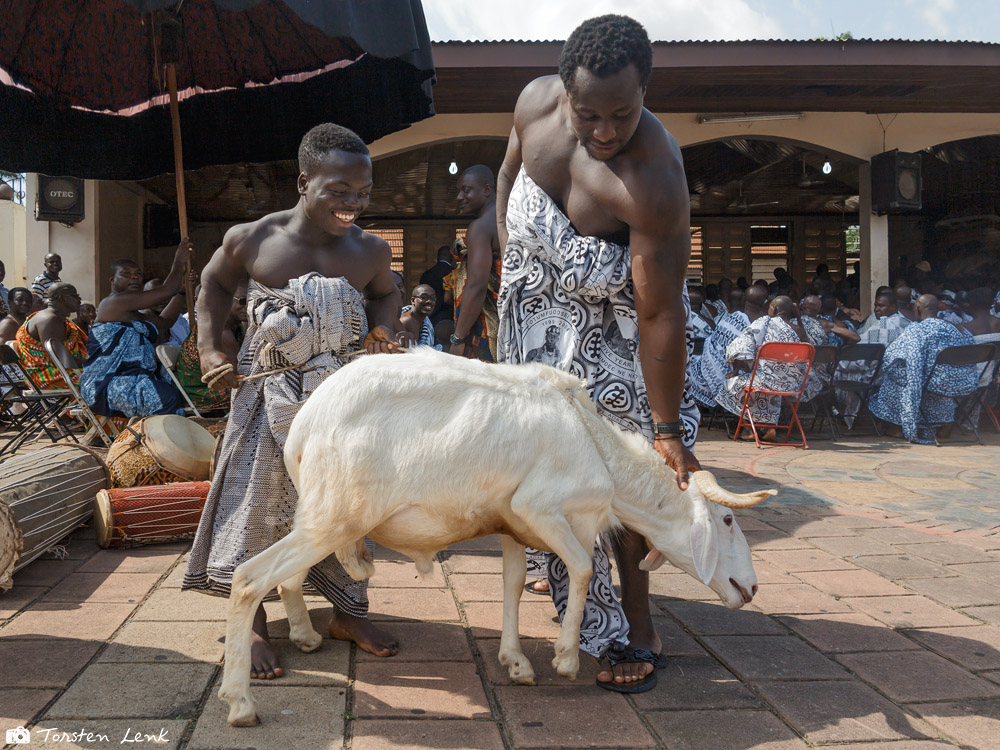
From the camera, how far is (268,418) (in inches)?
108

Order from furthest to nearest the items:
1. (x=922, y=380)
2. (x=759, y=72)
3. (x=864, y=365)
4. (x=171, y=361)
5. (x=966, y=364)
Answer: (x=759, y=72) < (x=864, y=365) < (x=922, y=380) < (x=966, y=364) < (x=171, y=361)

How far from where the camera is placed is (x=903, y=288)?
33.5 ft

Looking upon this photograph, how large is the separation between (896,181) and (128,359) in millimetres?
9722

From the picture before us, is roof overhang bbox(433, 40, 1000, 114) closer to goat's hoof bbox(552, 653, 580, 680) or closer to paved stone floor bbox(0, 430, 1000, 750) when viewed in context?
paved stone floor bbox(0, 430, 1000, 750)

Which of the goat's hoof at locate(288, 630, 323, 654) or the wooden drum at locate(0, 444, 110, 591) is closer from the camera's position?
the goat's hoof at locate(288, 630, 323, 654)

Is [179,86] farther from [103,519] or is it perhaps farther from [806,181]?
[806,181]

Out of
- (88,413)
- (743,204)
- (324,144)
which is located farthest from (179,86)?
(743,204)

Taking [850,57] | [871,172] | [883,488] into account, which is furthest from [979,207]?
[883,488]

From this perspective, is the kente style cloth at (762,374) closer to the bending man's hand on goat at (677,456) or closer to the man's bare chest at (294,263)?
the bending man's hand on goat at (677,456)

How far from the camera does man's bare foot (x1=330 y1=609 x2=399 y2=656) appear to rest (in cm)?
278

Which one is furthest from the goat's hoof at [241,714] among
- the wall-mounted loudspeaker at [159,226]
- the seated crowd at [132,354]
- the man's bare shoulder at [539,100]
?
the wall-mounted loudspeaker at [159,226]

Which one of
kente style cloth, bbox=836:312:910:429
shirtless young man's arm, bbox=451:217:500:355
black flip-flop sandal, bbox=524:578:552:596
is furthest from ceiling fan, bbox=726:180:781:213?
black flip-flop sandal, bbox=524:578:552:596

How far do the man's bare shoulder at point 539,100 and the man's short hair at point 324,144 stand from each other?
61 centimetres

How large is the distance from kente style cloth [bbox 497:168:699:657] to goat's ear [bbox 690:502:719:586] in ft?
1.10
